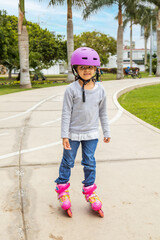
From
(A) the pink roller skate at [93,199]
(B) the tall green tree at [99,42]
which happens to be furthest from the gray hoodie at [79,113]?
(B) the tall green tree at [99,42]

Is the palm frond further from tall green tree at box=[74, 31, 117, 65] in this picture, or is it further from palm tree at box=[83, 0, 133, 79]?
tall green tree at box=[74, 31, 117, 65]

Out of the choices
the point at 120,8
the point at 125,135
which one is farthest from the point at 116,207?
the point at 120,8

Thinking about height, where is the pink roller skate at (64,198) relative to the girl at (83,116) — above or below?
below

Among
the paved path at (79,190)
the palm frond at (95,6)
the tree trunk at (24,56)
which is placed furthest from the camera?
the palm frond at (95,6)

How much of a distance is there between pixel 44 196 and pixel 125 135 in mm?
3122

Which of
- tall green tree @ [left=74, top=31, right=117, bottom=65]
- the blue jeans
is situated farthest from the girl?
tall green tree @ [left=74, top=31, right=117, bottom=65]

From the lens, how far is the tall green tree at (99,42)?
5797cm

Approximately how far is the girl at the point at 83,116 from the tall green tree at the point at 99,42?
5595 centimetres

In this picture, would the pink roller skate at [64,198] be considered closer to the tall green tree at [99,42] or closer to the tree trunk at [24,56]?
the tree trunk at [24,56]

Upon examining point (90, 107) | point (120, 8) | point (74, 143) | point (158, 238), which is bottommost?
point (158, 238)

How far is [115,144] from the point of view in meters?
5.28

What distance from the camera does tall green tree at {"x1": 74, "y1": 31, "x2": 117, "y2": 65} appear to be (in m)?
58.0

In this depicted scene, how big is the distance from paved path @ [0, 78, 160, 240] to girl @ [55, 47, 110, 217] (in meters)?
0.21

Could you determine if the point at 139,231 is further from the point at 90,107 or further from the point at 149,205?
the point at 90,107
